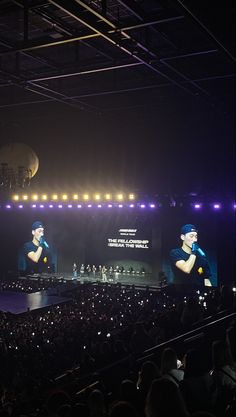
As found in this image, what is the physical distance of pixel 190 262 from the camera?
1880cm

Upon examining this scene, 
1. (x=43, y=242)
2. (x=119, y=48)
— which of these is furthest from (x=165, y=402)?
(x=43, y=242)

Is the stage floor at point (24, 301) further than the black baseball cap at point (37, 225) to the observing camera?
Result: No

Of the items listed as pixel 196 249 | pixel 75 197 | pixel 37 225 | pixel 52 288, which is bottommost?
pixel 52 288

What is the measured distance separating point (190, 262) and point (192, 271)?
39cm

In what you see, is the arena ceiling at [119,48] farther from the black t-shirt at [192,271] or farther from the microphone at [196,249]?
the black t-shirt at [192,271]

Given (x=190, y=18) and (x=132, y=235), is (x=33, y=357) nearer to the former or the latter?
(x=190, y=18)

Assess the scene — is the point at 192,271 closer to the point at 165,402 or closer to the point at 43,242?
the point at 43,242

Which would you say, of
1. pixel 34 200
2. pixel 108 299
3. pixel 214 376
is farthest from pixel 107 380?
pixel 34 200

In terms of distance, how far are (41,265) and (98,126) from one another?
26.0 ft

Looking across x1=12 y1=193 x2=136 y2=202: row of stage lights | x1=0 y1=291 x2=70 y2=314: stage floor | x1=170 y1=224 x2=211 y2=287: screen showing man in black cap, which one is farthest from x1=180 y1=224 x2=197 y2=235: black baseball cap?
x1=0 y1=291 x2=70 y2=314: stage floor

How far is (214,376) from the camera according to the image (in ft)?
16.0

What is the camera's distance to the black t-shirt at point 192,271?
18547mm

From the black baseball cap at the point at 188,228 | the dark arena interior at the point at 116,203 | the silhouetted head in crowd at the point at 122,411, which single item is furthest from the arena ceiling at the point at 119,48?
the silhouetted head in crowd at the point at 122,411

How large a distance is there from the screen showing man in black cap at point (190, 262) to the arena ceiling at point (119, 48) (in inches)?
224
